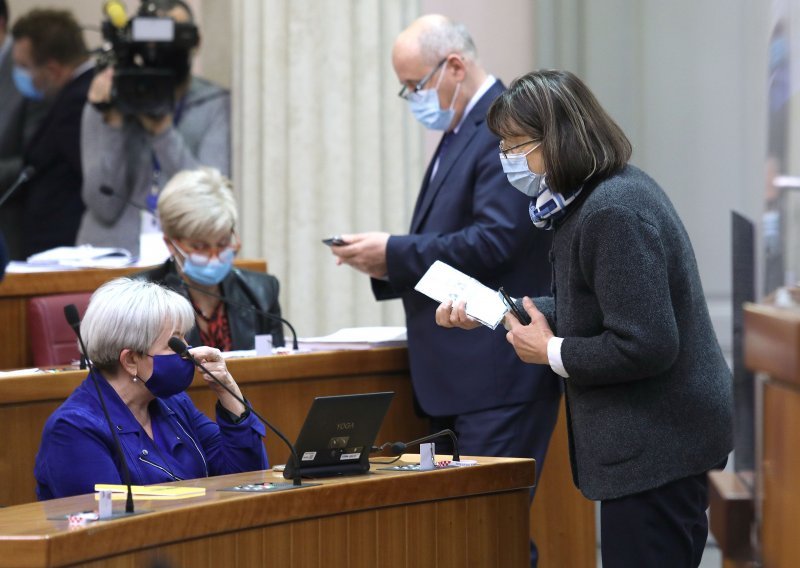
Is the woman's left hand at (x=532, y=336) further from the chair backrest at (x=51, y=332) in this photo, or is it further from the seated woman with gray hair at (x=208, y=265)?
the chair backrest at (x=51, y=332)

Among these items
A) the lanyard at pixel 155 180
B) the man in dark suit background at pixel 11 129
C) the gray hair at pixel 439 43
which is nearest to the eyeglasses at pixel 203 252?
the gray hair at pixel 439 43

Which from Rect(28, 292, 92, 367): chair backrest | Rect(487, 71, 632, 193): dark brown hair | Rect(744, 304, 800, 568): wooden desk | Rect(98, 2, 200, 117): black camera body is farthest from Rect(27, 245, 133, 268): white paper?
Rect(744, 304, 800, 568): wooden desk

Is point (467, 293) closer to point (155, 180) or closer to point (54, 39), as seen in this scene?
point (155, 180)

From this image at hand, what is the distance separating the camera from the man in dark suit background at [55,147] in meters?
6.09

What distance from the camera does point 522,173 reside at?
10.0ft

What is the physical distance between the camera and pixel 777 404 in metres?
2.06

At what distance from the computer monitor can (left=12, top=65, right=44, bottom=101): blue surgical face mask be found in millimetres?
A: 4080

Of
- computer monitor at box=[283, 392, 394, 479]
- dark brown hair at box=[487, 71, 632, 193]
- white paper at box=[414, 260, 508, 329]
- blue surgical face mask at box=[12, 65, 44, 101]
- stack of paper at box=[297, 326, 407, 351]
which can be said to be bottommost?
computer monitor at box=[283, 392, 394, 479]

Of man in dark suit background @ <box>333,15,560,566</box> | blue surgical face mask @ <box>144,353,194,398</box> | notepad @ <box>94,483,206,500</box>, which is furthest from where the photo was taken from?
man in dark suit background @ <box>333,15,560,566</box>

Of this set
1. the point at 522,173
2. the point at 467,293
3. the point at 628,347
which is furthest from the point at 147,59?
the point at 628,347

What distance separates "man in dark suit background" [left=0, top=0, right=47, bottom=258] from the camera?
20.6 feet

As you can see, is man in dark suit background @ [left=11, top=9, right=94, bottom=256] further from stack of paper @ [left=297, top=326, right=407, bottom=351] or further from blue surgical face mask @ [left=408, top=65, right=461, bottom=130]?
blue surgical face mask @ [left=408, top=65, right=461, bottom=130]

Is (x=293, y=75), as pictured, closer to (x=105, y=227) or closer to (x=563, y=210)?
(x=105, y=227)

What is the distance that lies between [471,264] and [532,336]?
0.89m
